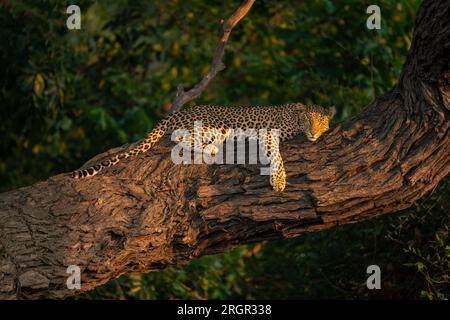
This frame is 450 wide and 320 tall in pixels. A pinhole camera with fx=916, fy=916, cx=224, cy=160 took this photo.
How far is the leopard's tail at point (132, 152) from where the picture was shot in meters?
8.73

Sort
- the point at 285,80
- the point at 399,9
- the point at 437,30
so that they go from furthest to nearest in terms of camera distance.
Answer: the point at 285,80 < the point at 399,9 < the point at 437,30

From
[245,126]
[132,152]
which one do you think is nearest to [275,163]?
[245,126]

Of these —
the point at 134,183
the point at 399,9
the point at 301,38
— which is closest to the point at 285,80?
the point at 301,38

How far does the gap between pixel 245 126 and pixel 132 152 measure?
57.5 inches

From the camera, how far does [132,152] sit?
29.7 feet

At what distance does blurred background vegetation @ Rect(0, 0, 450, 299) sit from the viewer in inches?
478

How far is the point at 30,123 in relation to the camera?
1489 cm

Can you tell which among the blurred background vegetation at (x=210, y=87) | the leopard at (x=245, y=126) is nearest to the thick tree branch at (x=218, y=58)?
the leopard at (x=245, y=126)

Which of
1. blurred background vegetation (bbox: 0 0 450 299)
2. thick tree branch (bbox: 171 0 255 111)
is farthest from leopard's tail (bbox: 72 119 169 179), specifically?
blurred background vegetation (bbox: 0 0 450 299)

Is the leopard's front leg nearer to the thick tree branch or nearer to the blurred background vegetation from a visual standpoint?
the thick tree branch

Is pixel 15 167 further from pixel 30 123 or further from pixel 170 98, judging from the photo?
pixel 170 98

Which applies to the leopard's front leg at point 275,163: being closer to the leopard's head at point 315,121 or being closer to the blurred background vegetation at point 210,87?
the leopard's head at point 315,121

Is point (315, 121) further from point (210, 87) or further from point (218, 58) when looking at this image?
point (210, 87)

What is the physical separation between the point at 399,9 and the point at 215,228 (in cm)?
693
